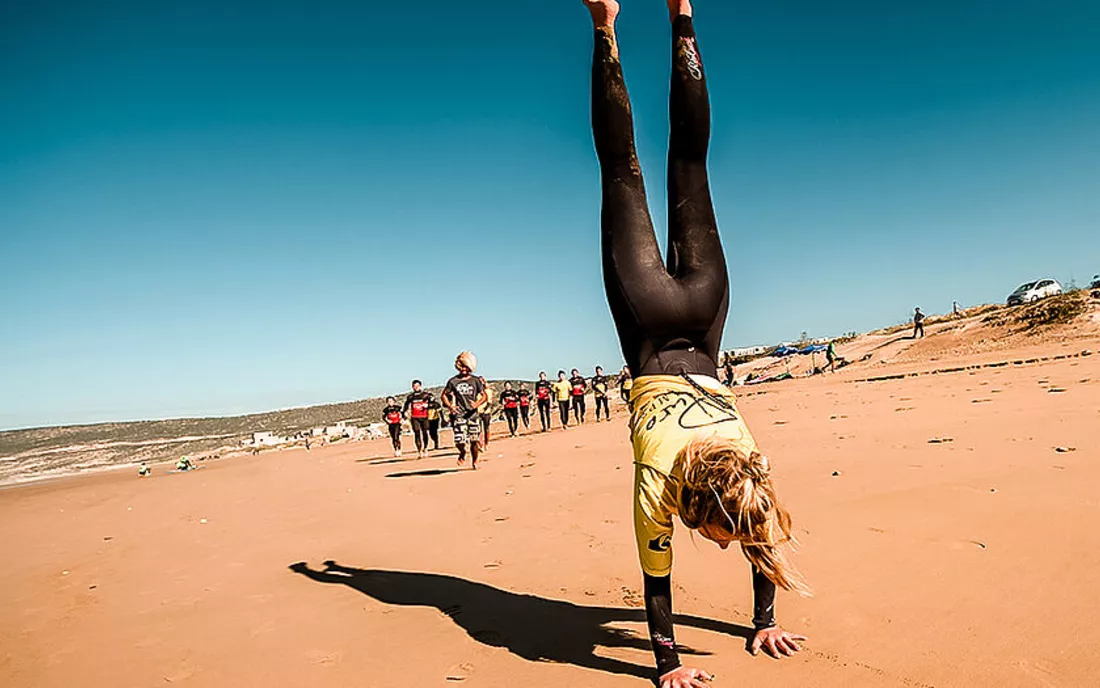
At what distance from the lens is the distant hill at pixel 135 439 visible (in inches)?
1388

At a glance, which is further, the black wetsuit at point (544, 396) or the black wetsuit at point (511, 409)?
the black wetsuit at point (511, 409)

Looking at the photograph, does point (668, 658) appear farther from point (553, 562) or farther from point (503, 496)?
point (503, 496)

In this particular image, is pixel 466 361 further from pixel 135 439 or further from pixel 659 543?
pixel 135 439

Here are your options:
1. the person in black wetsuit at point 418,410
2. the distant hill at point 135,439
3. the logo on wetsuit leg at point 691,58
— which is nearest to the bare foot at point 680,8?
the logo on wetsuit leg at point 691,58

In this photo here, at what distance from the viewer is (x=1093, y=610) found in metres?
2.71

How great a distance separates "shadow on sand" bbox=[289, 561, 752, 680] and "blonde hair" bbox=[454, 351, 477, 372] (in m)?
6.65

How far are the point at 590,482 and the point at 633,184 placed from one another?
4.79 m

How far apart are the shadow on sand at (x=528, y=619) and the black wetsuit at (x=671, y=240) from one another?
2.13ft

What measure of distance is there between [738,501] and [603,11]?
3.00 metres

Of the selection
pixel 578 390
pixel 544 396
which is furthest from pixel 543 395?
pixel 578 390

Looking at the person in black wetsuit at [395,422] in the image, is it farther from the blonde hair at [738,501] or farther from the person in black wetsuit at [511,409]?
the blonde hair at [738,501]

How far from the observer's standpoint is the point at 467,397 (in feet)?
36.6

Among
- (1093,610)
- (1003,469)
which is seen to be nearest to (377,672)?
(1093,610)

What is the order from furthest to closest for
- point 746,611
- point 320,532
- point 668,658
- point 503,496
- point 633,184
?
point 503,496 → point 320,532 → point 633,184 → point 746,611 → point 668,658
